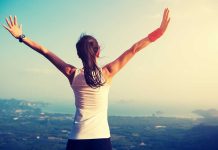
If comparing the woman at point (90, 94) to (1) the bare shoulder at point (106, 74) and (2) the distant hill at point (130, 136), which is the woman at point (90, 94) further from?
(2) the distant hill at point (130, 136)

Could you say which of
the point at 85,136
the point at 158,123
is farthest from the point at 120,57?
the point at 158,123

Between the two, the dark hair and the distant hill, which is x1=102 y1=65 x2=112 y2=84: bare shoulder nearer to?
the dark hair

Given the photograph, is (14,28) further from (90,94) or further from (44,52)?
(90,94)

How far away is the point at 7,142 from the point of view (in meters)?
73.4

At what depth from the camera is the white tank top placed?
3.30 m

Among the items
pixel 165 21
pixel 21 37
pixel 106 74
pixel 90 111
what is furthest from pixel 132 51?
pixel 21 37

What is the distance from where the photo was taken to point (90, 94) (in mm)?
3309

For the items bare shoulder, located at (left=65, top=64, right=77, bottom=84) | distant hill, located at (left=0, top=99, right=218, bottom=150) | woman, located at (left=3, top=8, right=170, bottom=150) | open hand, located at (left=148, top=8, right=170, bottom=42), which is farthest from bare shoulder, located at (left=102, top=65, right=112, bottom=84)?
distant hill, located at (left=0, top=99, right=218, bottom=150)

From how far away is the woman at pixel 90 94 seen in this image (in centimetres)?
329

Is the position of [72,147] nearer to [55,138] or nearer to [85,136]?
[85,136]

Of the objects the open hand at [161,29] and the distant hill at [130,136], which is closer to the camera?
the open hand at [161,29]

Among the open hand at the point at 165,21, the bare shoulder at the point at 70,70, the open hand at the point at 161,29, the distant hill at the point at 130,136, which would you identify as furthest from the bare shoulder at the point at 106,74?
the distant hill at the point at 130,136

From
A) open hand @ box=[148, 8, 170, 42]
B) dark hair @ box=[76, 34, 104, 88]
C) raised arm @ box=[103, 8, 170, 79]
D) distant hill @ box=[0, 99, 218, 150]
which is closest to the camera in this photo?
dark hair @ box=[76, 34, 104, 88]

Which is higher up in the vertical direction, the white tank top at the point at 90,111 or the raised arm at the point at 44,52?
the raised arm at the point at 44,52
